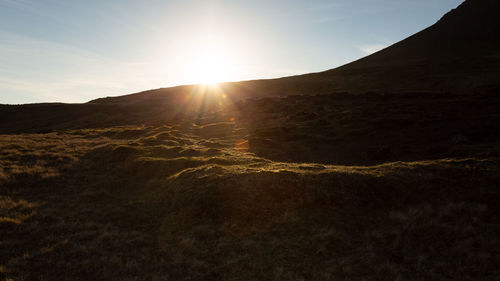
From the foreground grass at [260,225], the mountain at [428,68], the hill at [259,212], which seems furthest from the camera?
the mountain at [428,68]

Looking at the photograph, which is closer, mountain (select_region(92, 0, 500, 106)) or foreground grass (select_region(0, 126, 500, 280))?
foreground grass (select_region(0, 126, 500, 280))

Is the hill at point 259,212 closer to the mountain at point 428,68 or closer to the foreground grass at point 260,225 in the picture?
the foreground grass at point 260,225

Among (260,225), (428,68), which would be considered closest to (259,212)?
(260,225)

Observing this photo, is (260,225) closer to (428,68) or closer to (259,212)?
(259,212)

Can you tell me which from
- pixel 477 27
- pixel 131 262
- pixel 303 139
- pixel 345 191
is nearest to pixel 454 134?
pixel 303 139

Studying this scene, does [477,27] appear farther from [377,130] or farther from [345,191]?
[345,191]

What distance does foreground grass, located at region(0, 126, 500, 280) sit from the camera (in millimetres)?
11984

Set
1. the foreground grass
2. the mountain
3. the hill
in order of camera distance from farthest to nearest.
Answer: the mountain < the hill < the foreground grass

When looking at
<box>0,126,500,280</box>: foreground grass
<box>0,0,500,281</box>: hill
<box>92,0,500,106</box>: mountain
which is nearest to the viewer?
<box>0,126,500,280</box>: foreground grass

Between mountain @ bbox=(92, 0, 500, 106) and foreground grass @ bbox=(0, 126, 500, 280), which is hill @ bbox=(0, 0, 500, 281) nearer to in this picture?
foreground grass @ bbox=(0, 126, 500, 280)

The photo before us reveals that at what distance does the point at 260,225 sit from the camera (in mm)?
15484

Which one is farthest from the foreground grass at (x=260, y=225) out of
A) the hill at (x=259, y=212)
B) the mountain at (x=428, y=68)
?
the mountain at (x=428, y=68)

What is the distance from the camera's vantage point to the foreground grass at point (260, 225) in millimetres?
11984

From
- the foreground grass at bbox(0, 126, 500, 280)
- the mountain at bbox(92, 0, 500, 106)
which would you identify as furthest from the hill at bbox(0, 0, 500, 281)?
the mountain at bbox(92, 0, 500, 106)
